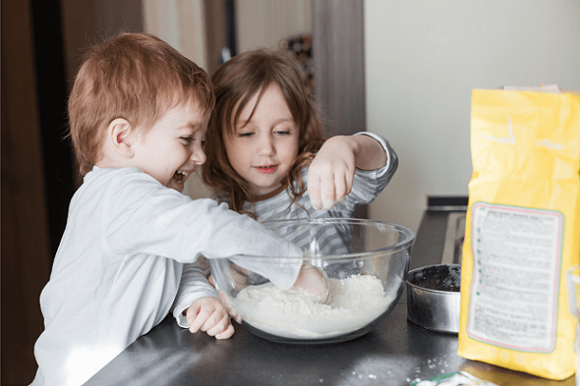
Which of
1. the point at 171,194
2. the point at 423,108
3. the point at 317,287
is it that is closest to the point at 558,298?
A: the point at 317,287

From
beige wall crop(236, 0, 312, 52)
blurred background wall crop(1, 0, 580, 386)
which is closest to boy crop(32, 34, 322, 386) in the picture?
blurred background wall crop(1, 0, 580, 386)

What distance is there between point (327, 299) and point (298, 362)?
0.32 feet

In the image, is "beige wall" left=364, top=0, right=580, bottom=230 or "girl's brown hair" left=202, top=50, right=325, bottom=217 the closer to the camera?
"girl's brown hair" left=202, top=50, right=325, bottom=217

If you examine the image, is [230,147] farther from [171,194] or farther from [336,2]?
[336,2]

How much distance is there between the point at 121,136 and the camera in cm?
89

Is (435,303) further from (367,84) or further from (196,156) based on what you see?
(367,84)

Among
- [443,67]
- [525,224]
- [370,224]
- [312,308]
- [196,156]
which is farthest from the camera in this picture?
[443,67]

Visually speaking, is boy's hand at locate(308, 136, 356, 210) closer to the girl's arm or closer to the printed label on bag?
the girl's arm

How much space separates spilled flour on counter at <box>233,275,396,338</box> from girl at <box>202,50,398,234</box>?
0.53 metres

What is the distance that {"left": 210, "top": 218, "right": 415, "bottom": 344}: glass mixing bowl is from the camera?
2.02 ft

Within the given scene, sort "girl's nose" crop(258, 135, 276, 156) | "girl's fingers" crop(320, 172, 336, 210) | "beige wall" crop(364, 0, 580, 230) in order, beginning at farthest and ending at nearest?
1. "beige wall" crop(364, 0, 580, 230)
2. "girl's nose" crop(258, 135, 276, 156)
3. "girl's fingers" crop(320, 172, 336, 210)

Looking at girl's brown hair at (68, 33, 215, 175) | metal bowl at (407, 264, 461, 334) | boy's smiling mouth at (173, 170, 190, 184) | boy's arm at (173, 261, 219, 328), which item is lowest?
boy's arm at (173, 261, 219, 328)

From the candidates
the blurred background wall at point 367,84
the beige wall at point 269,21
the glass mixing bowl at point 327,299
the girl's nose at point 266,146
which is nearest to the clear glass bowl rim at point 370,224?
the glass mixing bowl at point 327,299

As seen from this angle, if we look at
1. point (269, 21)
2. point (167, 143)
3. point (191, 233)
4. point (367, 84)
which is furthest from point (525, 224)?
point (269, 21)
